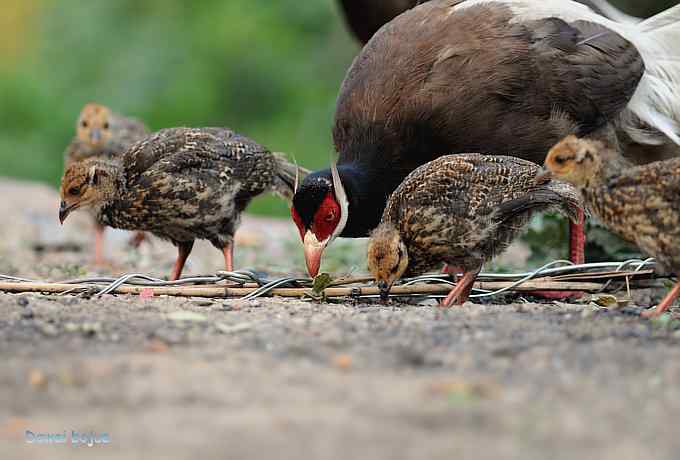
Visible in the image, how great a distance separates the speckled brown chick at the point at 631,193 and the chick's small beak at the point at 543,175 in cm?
3

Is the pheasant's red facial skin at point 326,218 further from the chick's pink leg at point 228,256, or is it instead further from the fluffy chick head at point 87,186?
the fluffy chick head at point 87,186

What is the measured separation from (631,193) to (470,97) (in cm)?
158

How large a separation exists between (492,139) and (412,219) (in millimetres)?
1075

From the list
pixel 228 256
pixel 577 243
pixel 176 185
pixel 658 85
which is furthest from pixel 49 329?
pixel 658 85

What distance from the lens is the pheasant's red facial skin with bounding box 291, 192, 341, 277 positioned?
5.05 m

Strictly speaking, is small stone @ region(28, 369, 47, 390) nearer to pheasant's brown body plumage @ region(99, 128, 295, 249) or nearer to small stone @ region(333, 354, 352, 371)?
small stone @ region(333, 354, 352, 371)

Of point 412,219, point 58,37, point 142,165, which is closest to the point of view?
point 412,219

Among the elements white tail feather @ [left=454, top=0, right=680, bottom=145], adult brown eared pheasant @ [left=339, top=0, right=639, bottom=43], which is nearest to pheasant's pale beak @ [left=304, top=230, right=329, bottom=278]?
white tail feather @ [left=454, top=0, right=680, bottom=145]

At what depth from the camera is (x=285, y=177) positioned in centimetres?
574

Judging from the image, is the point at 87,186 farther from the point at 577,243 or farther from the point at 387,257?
the point at 577,243

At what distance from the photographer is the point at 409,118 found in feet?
17.6

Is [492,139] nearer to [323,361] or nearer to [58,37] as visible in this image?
[323,361]

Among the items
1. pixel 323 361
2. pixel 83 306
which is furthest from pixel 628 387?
pixel 83 306

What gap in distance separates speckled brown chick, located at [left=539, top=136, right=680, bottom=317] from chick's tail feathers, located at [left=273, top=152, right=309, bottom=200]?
6.48 feet
